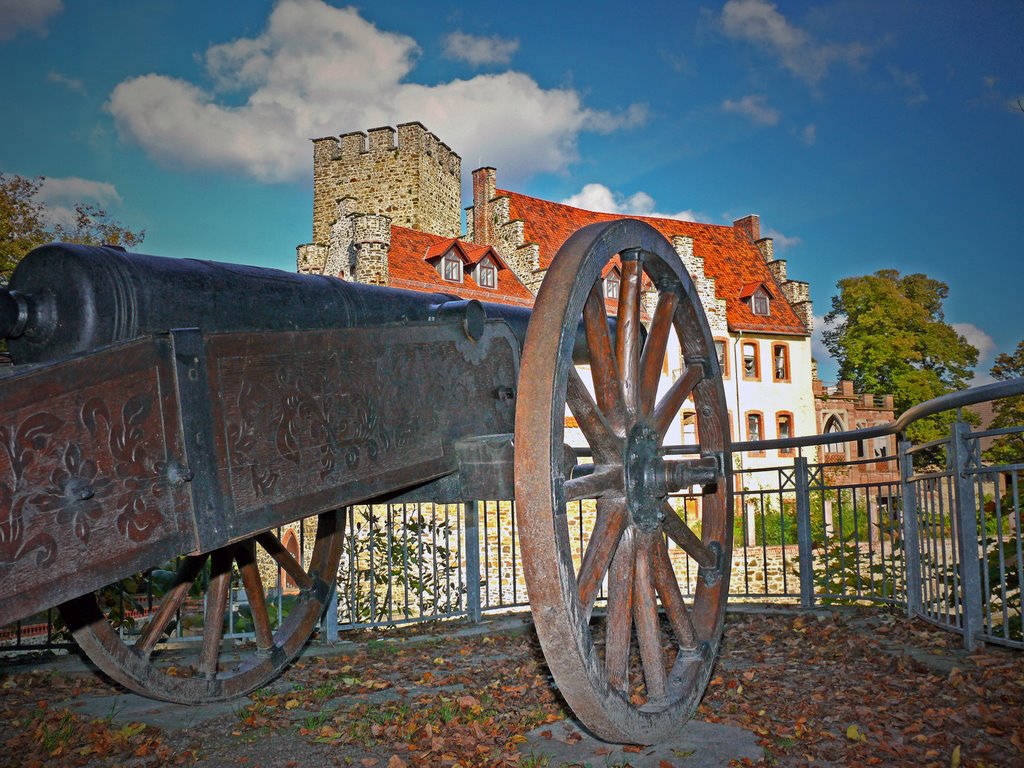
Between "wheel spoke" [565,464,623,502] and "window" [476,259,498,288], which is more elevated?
"window" [476,259,498,288]

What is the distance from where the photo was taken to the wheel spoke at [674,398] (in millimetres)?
3199

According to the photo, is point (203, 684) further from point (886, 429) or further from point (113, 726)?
point (886, 429)

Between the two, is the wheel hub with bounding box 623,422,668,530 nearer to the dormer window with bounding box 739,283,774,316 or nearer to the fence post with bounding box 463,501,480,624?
the fence post with bounding box 463,501,480,624

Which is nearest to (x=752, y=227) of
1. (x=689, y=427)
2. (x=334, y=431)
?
(x=689, y=427)

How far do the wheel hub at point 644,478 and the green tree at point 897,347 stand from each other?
37028mm

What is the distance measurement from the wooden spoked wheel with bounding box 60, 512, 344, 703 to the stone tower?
36.1 metres

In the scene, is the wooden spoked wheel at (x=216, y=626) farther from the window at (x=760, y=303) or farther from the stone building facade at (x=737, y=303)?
the window at (x=760, y=303)

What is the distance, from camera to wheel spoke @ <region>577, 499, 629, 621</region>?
8.53 ft

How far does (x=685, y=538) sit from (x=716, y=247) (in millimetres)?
33380

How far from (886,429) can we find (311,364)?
159 inches

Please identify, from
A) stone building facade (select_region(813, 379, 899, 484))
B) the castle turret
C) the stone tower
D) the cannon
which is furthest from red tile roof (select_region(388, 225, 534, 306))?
the cannon

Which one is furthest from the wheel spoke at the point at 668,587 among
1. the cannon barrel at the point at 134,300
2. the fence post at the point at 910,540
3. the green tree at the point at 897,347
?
the green tree at the point at 897,347

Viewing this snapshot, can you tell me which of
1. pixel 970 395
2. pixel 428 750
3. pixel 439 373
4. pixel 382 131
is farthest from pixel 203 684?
pixel 382 131

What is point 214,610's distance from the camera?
385 cm
